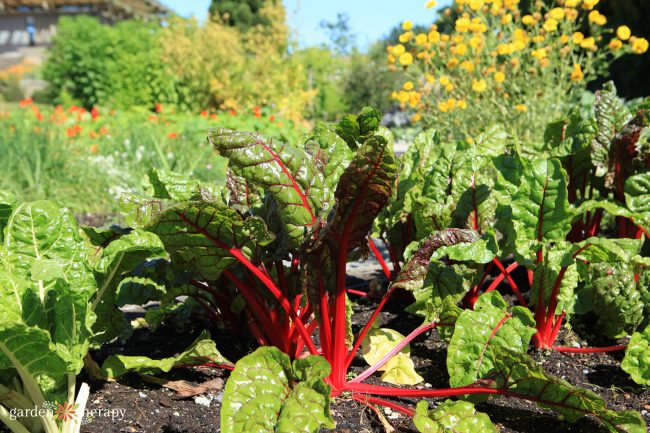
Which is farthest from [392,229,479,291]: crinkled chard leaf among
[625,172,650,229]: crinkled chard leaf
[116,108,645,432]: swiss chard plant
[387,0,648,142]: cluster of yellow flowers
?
[387,0,648,142]: cluster of yellow flowers

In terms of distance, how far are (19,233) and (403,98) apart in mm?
3339

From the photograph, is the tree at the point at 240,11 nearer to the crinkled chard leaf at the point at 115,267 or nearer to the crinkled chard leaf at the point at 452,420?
the crinkled chard leaf at the point at 115,267

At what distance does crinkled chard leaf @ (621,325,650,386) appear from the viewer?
1.98 m

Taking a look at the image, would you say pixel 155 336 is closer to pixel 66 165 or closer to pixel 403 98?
pixel 403 98

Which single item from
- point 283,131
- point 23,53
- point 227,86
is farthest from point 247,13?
point 283,131

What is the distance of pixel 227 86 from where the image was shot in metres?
11.4

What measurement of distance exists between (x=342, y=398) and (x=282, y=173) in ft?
2.34

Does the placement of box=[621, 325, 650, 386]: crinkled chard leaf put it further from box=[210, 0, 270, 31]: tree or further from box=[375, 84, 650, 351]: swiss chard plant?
box=[210, 0, 270, 31]: tree

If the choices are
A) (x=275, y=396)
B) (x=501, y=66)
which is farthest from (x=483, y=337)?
(x=501, y=66)

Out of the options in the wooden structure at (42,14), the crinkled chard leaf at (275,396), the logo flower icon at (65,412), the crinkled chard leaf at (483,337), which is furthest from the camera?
the wooden structure at (42,14)

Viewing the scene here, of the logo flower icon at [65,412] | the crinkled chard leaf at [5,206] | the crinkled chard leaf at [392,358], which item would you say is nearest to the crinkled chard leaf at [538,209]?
the crinkled chard leaf at [392,358]

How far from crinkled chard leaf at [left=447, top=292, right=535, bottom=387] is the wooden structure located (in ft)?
106

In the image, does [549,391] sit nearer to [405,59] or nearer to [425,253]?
[425,253]

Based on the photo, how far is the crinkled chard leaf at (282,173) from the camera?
1750 mm
